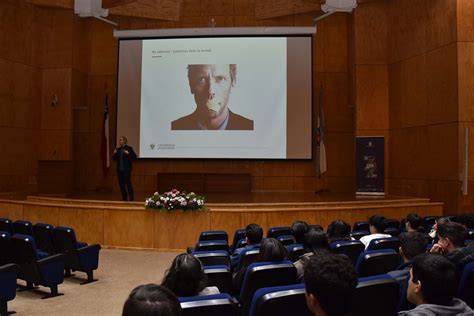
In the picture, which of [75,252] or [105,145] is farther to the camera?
[105,145]

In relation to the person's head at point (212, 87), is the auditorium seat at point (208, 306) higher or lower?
lower

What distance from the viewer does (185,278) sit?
228cm

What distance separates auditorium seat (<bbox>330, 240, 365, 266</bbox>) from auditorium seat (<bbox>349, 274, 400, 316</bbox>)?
1.52m

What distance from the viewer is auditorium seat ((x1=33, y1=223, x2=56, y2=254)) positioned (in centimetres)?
548

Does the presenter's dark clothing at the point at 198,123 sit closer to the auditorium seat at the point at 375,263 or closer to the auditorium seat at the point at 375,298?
the auditorium seat at the point at 375,263

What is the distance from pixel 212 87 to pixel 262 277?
985 cm

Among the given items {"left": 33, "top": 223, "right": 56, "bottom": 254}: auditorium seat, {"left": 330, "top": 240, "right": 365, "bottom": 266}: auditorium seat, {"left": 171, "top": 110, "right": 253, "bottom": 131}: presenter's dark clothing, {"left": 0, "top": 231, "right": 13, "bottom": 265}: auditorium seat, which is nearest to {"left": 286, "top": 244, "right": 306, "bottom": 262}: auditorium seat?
{"left": 330, "top": 240, "right": 365, "bottom": 266}: auditorium seat

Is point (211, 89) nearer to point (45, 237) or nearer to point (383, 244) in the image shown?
point (45, 237)

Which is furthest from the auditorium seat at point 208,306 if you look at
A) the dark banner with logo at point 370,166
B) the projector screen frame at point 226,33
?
the projector screen frame at point 226,33

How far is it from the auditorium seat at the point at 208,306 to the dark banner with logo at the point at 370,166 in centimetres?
959

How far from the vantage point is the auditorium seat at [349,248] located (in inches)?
149

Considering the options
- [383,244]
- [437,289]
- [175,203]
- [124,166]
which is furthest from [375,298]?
[124,166]

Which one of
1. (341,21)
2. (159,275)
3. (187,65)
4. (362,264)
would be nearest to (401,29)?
(341,21)

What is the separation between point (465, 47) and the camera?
9.06m
